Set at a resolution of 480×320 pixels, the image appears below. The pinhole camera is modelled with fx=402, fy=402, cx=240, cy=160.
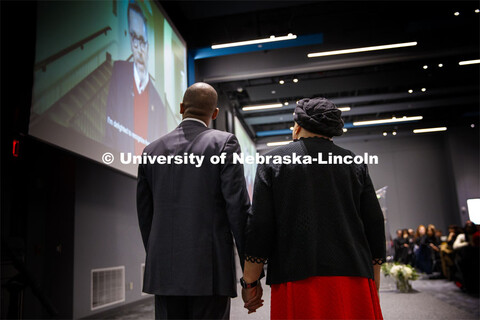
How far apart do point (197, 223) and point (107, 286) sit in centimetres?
365

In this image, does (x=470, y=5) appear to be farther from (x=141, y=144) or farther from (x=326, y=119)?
(x=326, y=119)

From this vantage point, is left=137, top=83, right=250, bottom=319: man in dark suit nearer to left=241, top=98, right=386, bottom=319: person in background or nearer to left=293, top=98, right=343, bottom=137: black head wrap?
left=241, top=98, right=386, bottom=319: person in background

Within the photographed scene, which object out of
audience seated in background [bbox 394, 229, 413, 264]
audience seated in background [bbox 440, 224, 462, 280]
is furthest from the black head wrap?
audience seated in background [bbox 394, 229, 413, 264]

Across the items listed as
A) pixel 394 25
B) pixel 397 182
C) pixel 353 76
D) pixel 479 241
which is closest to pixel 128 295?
pixel 479 241

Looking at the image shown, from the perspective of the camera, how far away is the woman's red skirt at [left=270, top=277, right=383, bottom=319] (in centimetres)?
128

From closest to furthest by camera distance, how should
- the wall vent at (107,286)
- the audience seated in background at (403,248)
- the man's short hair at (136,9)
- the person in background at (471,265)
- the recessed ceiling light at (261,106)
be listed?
the man's short hair at (136,9)
the wall vent at (107,286)
the person in background at (471,265)
the recessed ceiling light at (261,106)
the audience seated in background at (403,248)

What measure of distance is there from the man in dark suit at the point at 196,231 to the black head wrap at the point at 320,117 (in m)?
0.27

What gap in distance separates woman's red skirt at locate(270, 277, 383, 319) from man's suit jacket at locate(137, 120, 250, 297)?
0.61ft

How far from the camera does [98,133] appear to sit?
3.03m

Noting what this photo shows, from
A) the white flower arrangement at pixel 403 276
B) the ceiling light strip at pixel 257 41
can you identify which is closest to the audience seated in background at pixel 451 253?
the white flower arrangement at pixel 403 276

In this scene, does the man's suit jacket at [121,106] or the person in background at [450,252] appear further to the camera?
the person in background at [450,252]

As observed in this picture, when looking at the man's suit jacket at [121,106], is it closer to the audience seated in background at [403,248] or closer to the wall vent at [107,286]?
the wall vent at [107,286]

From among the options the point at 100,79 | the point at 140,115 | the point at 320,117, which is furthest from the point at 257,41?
the point at 320,117

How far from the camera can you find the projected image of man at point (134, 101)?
A: 335cm
